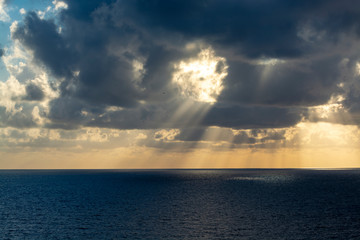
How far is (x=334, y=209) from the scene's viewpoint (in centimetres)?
9762

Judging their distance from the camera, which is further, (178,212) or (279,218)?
(178,212)

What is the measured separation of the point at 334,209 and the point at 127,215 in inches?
2253

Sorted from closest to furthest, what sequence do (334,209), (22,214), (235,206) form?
1. (22,214)
2. (334,209)
3. (235,206)

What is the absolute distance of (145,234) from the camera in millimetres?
65938

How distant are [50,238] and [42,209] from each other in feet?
129

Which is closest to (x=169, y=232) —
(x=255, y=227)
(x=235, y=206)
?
(x=255, y=227)

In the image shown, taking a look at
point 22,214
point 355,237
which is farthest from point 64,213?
point 355,237

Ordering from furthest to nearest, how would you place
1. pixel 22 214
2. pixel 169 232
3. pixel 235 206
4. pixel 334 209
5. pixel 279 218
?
pixel 235 206 < pixel 334 209 < pixel 22 214 < pixel 279 218 < pixel 169 232

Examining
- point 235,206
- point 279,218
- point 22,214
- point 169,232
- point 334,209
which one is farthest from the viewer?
point 235,206

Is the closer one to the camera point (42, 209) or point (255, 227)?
point (255, 227)

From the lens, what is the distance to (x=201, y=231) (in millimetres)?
68250

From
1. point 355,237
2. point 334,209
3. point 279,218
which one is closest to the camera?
point 355,237

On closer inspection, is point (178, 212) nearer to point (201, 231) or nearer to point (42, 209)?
point (201, 231)

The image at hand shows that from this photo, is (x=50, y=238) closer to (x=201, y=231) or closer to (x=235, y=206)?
(x=201, y=231)
